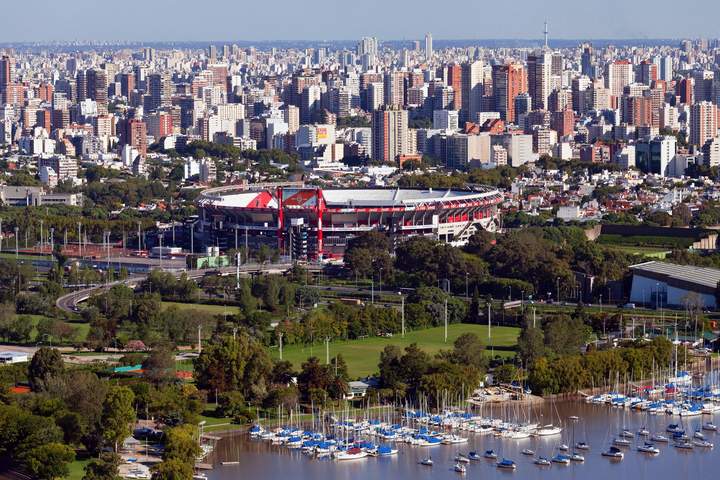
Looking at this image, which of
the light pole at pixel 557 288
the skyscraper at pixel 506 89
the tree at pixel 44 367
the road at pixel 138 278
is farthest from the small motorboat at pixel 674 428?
the skyscraper at pixel 506 89

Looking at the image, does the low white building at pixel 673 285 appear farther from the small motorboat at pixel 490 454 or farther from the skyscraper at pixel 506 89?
the skyscraper at pixel 506 89

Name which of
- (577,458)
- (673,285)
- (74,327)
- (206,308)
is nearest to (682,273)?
(673,285)

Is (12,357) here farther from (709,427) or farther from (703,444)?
(703,444)

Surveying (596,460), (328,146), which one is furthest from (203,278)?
(328,146)

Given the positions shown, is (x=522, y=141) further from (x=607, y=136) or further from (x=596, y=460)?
(x=596, y=460)

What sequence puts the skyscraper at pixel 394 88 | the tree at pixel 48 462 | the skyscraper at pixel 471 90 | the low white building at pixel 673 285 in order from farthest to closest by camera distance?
the skyscraper at pixel 394 88, the skyscraper at pixel 471 90, the low white building at pixel 673 285, the tree at pixel 48 462

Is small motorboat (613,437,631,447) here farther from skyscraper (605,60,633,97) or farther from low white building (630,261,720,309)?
skyscraper (605,60,633,97)

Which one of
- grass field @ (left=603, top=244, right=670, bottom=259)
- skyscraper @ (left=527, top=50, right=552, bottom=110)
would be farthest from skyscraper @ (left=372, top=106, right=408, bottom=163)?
grass field @ (left=603, top=244, right=670, bottom=259)
